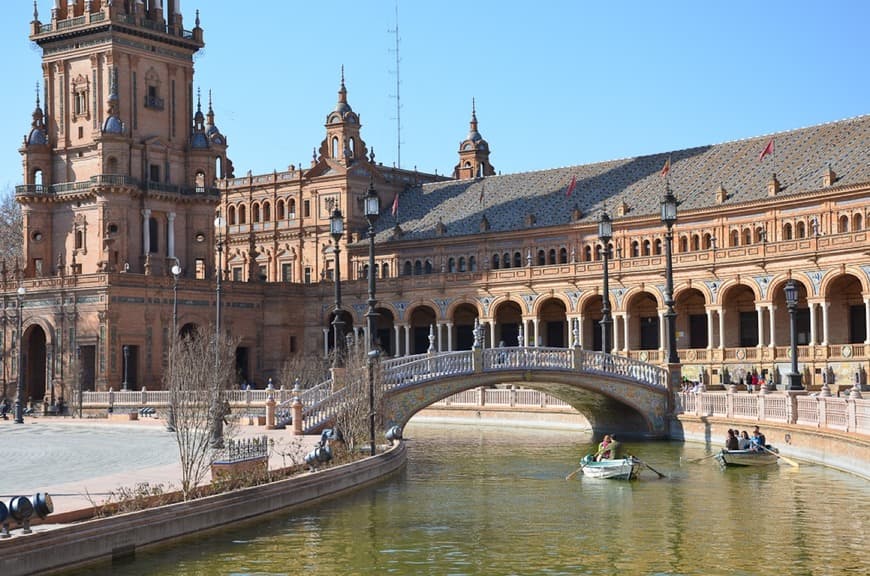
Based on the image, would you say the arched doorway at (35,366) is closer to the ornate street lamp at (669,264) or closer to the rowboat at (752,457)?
the ornate street lamp at (669,264)

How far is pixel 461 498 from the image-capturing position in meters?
35.7

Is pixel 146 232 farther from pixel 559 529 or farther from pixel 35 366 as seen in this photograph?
pixel 559 529

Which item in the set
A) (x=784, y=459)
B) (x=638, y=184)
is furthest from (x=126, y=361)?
(x=784, y=459)

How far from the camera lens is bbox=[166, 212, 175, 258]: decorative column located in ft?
297

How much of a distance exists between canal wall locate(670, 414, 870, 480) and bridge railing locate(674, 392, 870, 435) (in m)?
0.40

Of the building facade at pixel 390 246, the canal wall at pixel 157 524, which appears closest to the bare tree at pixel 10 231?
the building facade at pixel 390 246

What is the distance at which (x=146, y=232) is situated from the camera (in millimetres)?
88438

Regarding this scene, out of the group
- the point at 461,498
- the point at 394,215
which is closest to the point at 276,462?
the point at 461,498

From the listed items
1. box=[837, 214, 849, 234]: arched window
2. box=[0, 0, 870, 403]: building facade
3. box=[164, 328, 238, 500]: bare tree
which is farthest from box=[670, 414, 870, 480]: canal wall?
box=[837, 214, 849, 234]: arched window

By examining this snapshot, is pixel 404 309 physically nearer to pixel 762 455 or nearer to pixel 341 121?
pixel 341 121

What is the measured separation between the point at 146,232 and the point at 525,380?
141 feet

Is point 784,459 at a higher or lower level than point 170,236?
lower

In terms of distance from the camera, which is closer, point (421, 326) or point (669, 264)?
point (669, 264)

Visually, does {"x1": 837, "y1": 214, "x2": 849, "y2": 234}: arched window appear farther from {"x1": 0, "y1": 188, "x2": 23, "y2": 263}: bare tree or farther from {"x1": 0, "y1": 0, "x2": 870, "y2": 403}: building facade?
{"x1": 0, "y1": 188, "x2": 23, "y2": 263}: bare tree
